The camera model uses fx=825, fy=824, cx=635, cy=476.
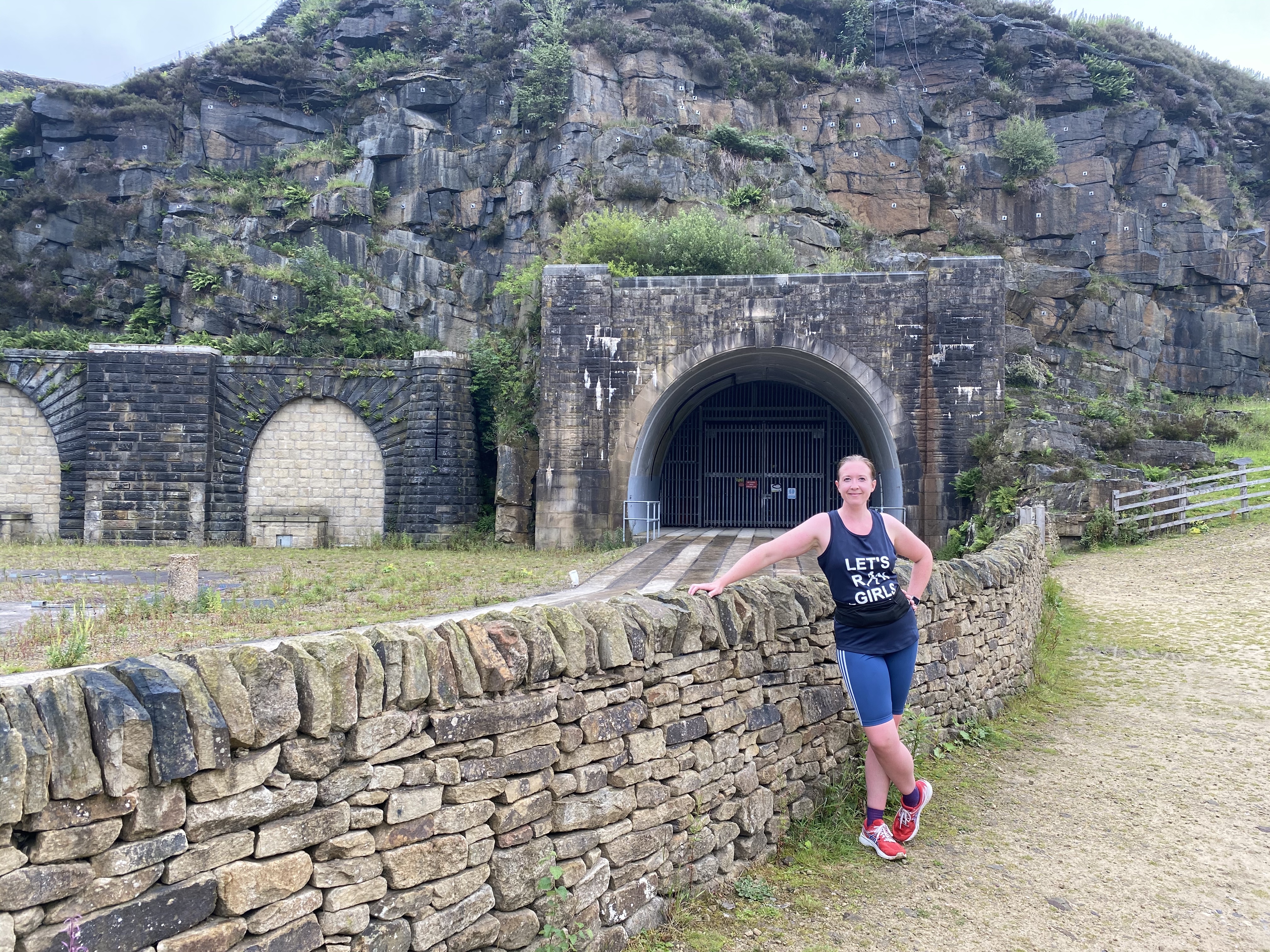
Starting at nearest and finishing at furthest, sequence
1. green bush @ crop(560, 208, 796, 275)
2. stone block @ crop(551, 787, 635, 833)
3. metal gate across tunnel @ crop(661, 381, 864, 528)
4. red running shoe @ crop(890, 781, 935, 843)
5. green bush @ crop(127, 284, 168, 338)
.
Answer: stone block @ crop(551, 787, 635, 833)
red running shoe @ crop(890, 781, 935, 843)
green bush @ crop(560, 208, 796, 275)
metal gate across tunnel @ crop(661, 381, 864, 528)
green bush @ crop(127, 284, 168, 338)

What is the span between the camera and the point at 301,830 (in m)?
2.49

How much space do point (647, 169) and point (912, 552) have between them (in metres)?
26.0

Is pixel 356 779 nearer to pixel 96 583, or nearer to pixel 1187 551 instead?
pixel 96 583

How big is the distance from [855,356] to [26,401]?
740 inches

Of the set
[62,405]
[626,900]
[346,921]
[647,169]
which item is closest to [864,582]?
[626,900]

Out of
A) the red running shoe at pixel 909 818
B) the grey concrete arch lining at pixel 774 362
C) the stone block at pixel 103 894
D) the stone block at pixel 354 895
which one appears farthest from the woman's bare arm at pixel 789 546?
the grey concrete arch lining at pixel 774 362

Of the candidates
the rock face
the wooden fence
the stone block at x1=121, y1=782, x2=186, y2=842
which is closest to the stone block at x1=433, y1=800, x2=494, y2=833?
the stone block at x1=121, y1=782, x2=186, y2=842

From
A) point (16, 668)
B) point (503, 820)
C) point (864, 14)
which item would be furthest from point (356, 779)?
point (864, 14)

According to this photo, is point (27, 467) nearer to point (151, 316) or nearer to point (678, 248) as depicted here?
point (151, 316)

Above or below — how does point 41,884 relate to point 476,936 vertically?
above

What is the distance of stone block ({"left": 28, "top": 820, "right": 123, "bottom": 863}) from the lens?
1.98 m

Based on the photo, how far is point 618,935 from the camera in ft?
11.0

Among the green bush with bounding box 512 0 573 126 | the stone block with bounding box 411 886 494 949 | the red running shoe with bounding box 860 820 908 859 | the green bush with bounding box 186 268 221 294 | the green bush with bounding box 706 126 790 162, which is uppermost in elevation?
the green bush with bounding box 512 0 573 126

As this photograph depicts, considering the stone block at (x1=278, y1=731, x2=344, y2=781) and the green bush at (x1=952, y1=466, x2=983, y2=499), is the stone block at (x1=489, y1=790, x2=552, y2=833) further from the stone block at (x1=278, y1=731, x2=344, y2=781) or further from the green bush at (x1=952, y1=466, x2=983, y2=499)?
the green bush at (x1=952, y1=466, x2=983, y2=499)
